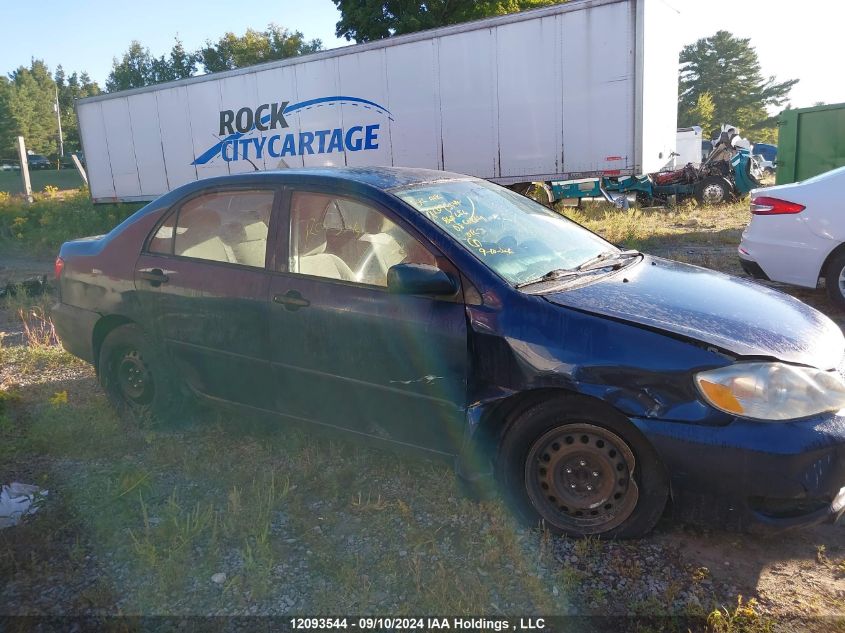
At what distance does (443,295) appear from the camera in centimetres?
294

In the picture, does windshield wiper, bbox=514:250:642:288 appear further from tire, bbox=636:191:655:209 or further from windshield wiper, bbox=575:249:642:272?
tire, bbox=636:191:655:209

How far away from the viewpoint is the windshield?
315 cm

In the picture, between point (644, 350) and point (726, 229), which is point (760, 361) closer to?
point (644, 350)

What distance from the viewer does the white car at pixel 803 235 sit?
610 cm

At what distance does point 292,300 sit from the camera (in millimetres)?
3361

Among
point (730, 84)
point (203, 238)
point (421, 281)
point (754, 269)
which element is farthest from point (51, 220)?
point (730, 84)

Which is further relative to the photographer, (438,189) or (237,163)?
(237,163)

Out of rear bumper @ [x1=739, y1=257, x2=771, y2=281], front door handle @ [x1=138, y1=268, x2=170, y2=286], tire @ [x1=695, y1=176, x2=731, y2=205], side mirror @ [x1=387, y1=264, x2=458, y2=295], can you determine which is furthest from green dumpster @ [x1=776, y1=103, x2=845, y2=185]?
front door handle @ [x1=138, y1=268, x2=170, y2=286]

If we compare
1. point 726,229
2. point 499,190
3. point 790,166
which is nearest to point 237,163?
point 726,229

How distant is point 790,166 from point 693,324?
469 inches

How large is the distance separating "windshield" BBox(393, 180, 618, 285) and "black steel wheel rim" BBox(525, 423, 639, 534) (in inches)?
29.1

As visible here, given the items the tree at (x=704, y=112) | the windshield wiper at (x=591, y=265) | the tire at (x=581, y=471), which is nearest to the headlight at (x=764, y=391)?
the tire at (x=581, y=471)

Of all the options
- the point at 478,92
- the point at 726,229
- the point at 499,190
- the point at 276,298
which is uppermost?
the point at 478,92

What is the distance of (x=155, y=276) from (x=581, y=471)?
270 cm
